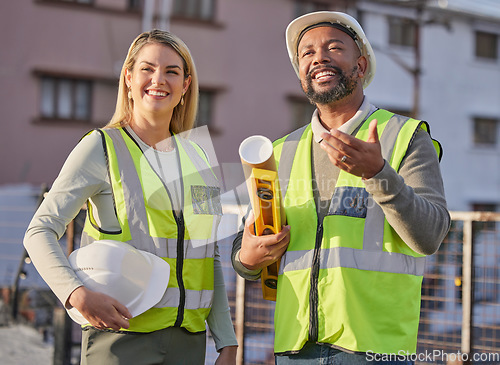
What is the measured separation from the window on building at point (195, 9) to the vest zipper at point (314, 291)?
48.8 feet

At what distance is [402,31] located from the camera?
20.6 metres

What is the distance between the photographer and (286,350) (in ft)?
8.21

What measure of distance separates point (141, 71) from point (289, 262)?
0.99 metres

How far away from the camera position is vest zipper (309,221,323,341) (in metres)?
2.42

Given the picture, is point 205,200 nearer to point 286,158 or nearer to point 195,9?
point 286,158

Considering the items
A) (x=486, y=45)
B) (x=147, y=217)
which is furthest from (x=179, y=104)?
(x=486, y=45)

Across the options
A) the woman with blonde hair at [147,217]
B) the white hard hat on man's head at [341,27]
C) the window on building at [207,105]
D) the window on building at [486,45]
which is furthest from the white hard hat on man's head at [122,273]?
the window on building at [486,45]

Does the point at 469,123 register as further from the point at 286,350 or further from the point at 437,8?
the point at 286,350

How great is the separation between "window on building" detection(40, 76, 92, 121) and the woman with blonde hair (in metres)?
13.4

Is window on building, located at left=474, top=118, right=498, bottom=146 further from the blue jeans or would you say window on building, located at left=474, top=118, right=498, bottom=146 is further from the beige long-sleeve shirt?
the beige long-sleeve shirt

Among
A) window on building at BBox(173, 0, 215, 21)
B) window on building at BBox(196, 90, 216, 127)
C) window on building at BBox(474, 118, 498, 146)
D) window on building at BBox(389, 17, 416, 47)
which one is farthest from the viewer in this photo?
window on building at BBox(474, 118, 498, 146)

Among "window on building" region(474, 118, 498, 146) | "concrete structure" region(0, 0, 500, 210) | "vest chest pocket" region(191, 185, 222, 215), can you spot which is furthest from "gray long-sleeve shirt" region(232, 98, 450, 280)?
"window on building" region(474, 118, 498, 146)

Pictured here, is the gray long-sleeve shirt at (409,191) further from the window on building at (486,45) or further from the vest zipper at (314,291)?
the window on building at (486,45)

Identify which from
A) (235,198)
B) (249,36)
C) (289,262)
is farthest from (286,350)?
(249,36)
